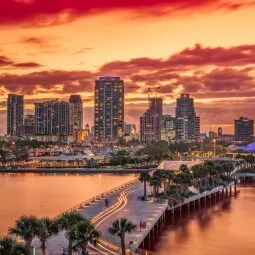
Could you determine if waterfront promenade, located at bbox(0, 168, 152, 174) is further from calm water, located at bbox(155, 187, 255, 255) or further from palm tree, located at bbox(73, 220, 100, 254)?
palm tree, located at bbox(73, 220, 100, 254)

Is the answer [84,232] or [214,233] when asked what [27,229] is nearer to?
[84,232]

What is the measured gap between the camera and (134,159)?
131 m

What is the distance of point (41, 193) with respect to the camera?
73938 mm

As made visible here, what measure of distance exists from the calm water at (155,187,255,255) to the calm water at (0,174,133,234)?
517 inches

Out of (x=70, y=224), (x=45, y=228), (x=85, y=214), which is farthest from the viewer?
(x=85, y=214)

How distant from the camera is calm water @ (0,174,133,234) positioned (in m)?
57.0

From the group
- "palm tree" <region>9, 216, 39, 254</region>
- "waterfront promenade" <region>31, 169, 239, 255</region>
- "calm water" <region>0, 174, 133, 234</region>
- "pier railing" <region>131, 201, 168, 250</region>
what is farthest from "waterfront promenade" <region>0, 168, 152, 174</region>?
"palm tree" <region>9, 216, 39, 254</region>

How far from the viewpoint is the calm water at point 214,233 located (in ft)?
133

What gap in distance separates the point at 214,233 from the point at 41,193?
107 feet

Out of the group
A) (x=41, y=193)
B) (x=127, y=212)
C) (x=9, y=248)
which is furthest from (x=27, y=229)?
(x=41, y=193)

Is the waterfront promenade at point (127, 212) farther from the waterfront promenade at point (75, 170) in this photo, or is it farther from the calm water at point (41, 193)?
the waterfront promenade at point (75, 170)

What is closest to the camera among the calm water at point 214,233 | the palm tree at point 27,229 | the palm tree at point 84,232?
the palm tree at point 27,229

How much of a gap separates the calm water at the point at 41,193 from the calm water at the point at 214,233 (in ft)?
43.0

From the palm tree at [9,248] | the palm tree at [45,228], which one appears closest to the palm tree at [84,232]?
the palm tree at [45,228]
